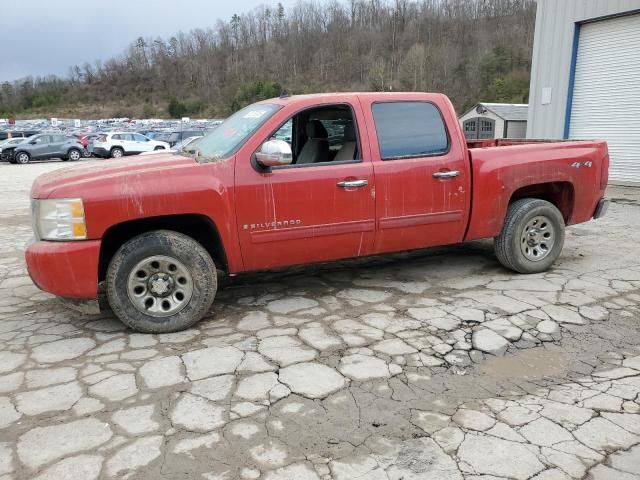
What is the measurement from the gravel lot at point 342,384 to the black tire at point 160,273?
0.13 metres

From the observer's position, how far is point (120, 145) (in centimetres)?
2947

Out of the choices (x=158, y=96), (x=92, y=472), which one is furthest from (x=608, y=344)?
(x=158, y=96)

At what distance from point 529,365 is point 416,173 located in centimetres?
193

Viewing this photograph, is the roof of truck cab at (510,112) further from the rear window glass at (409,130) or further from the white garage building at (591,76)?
the rear window glass at (409,130)

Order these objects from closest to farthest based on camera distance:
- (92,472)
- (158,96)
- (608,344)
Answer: (92,472)
(608,344)
(158,96)

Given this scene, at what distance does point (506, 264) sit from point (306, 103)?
2625 mm

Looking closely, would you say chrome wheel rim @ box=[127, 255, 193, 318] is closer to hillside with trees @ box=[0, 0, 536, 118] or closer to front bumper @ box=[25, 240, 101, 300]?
front bumper @ box=[25, 240, 101, 300]

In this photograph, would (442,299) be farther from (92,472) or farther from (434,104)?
(92,472)

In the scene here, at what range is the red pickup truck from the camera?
3828mm

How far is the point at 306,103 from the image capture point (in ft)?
14.8

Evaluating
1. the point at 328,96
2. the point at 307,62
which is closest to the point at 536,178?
the point at 328,96

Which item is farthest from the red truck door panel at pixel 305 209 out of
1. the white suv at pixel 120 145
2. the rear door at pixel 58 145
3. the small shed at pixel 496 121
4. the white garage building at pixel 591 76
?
the rear door at pixel 58 145

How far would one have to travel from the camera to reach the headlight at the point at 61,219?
3711 millimetres

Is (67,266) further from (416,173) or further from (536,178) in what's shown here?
(536,178)
